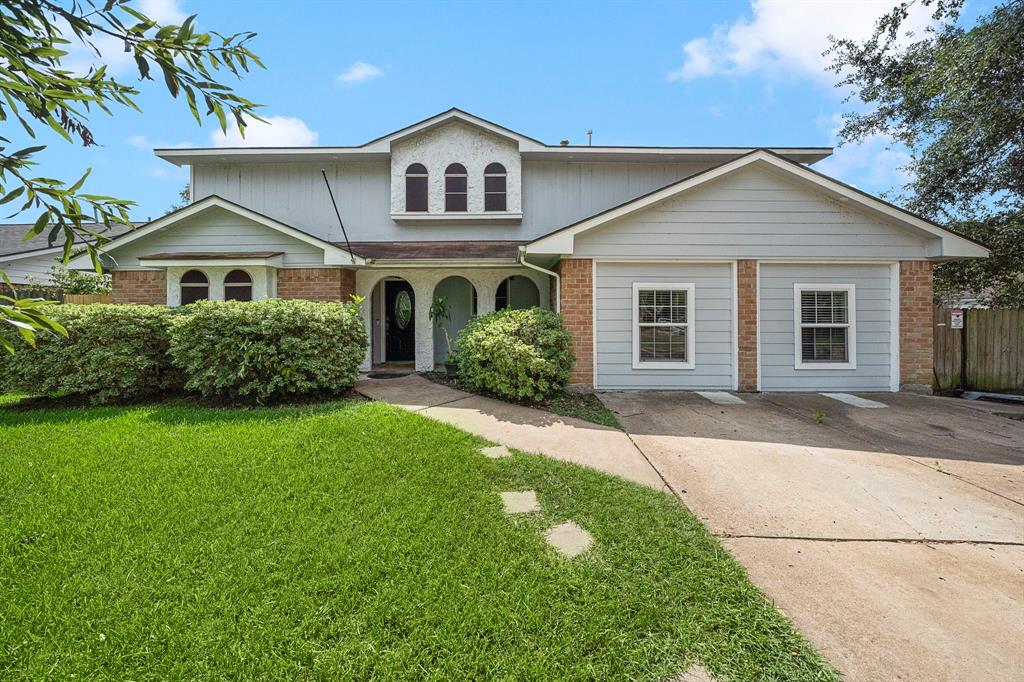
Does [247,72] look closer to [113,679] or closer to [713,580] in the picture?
[113,679]

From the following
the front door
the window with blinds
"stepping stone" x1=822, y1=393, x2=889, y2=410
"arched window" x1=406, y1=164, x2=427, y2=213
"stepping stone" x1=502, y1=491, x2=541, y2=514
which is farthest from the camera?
the front door

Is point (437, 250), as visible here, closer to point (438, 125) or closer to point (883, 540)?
point (438, 125)

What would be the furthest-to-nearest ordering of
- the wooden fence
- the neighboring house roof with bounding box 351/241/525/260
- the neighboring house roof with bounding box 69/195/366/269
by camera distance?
the neighboring house roof with bounding box 351/241/525/260 → the neighboring house roof with bounding box 69/195/366/269 → the wooden fence

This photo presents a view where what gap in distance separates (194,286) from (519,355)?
7950 millimetres

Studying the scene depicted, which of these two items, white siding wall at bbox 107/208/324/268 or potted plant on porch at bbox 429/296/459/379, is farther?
white siding wall at bbox 107/208/324/268

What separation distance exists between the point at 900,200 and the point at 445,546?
1549 centimetres

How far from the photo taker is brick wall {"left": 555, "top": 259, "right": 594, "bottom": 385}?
892cm

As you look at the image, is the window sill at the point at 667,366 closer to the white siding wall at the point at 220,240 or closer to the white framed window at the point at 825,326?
the white framed window at the point at 825,326

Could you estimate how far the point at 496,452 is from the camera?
5289mm

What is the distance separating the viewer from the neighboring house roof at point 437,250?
10.8 m

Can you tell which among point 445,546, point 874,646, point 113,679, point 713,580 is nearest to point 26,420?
point 113,679

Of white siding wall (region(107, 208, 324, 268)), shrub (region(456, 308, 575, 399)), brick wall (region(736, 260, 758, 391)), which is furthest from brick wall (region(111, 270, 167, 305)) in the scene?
brick wall (region(736, 260, 758, 391))

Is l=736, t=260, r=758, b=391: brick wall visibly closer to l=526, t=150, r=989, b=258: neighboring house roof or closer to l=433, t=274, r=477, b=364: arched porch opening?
l=526, t=150, r=989, b=258: neighboring house roof

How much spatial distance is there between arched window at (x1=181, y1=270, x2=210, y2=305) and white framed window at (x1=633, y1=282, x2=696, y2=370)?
9501 mm
